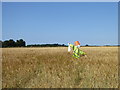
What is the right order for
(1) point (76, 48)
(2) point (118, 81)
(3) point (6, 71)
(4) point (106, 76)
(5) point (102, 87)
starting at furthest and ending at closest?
(1) point (76, 48) < (3) point (6, 71) < (4) point (106, 76) < (2) point (118, 81) < (5) point (102, 87)

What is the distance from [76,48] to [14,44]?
120ft

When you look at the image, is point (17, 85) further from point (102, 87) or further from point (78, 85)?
point (102, 87)

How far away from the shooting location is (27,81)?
3.93 metres

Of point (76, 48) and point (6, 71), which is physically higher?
point (76, 48)

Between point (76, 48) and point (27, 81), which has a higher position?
point (76, 48)

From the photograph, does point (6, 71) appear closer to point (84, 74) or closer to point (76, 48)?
point (84, 74)

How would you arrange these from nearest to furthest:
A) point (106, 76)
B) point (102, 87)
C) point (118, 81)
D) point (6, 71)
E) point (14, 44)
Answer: point (102, 87) < point (118, 81) < point (106, 76) < point (6, 71) < point (14, 44)

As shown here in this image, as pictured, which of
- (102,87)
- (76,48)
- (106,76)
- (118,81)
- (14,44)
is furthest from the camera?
(14,44)

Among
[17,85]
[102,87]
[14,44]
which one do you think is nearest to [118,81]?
[102,87]

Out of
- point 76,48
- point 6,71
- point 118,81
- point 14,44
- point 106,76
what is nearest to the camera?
point 118,81

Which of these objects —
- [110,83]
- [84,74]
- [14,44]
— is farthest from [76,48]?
[14,44]

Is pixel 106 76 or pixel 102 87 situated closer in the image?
pixel 102 87

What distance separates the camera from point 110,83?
3.66 m

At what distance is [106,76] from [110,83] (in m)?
0.47
